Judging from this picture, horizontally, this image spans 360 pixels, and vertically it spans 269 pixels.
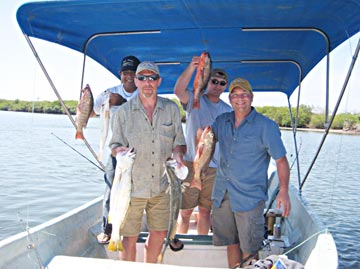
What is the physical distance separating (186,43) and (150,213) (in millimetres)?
2662

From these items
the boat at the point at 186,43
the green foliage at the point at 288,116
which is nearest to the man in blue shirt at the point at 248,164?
the boat at the point at 186,43

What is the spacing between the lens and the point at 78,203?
12.5 metres

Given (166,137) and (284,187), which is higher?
(166,137)

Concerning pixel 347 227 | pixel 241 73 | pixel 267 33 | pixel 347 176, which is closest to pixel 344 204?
pixel 347 227

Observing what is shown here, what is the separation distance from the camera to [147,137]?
369cm

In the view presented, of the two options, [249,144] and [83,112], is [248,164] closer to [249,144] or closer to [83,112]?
[249,144]

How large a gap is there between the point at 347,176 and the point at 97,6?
1706 cm

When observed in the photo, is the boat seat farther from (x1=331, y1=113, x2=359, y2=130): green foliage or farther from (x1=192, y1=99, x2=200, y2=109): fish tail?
(x1=331, y1=113, x2=359, y2=130): green foliage

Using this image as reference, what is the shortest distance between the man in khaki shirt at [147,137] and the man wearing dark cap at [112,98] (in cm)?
55

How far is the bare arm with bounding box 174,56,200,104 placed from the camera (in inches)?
172

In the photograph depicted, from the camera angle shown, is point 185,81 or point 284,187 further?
point 185,81

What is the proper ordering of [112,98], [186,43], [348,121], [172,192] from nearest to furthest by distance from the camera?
1. [172,192]
2. [112,98]
3. [186,43]
4. [348,121]

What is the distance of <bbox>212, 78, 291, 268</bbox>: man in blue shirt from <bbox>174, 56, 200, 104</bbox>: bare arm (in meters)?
0.70

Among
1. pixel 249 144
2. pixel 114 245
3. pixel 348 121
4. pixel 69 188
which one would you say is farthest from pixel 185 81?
pixel 69 188
